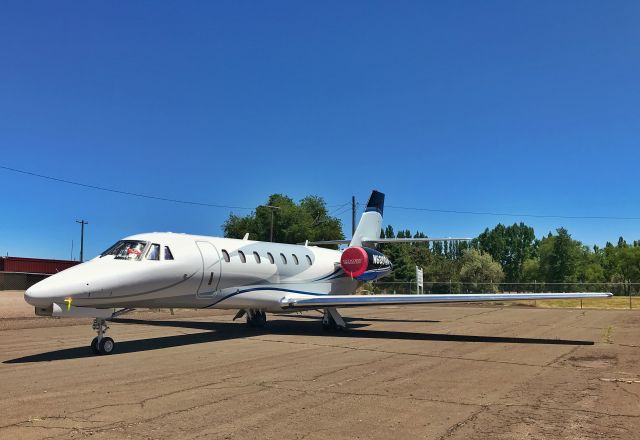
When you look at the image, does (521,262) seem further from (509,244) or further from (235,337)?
(235,337)

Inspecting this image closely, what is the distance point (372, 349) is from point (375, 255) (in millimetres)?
8856

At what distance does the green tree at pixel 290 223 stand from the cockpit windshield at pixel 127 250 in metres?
57.3

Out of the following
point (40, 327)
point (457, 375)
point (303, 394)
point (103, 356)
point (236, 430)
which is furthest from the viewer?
point (40, 327)

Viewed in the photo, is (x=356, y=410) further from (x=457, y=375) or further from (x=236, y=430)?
(x=457, y=375)

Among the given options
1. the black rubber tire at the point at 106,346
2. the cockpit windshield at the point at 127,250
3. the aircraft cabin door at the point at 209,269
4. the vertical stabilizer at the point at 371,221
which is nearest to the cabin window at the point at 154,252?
the cockpit windshield at the point at 127,250

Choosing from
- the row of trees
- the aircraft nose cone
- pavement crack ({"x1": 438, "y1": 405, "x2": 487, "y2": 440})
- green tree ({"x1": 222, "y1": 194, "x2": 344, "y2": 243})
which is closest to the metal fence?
the row of trees

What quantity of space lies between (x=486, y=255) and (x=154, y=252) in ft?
269

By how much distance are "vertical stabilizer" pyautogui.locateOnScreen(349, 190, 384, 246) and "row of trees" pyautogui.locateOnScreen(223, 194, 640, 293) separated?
26236 mm

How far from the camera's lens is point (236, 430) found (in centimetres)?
547

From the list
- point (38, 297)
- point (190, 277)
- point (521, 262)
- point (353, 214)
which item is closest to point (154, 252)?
point (190, 277)

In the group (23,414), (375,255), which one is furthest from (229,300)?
(23,414)

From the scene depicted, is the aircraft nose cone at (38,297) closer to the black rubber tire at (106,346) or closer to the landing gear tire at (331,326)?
the black rubber tire at (106,346)

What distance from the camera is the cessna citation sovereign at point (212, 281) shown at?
1133cm

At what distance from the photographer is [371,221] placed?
23.8m
